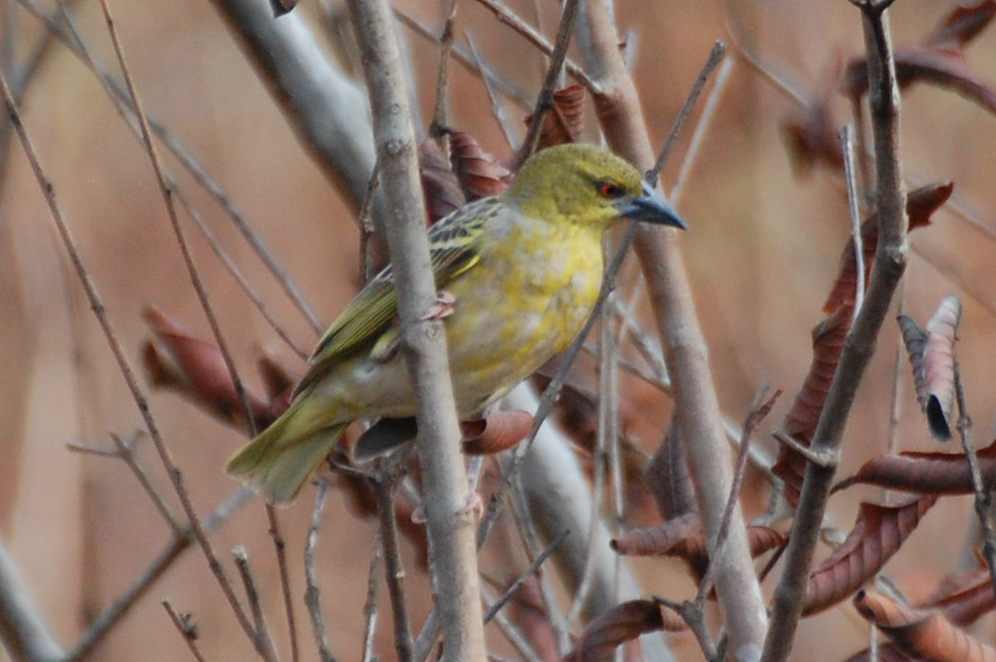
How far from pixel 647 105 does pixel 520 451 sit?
3.80 meters

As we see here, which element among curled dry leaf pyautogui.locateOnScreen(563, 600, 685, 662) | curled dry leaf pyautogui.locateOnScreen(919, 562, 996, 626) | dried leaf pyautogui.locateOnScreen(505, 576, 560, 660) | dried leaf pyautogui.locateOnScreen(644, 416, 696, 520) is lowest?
dried leaf pyautogui.locateOnScreen(505, 576, 560, 660)

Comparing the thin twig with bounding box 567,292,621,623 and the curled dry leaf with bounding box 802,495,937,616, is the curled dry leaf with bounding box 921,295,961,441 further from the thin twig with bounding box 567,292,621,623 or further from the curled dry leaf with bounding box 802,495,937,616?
the thin twig with bounding box 567,292,621,623

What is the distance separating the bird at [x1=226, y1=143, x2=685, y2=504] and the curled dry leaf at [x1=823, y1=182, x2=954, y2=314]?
1.58 feet

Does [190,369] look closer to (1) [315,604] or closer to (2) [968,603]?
(1) [315,604]

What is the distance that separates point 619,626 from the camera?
2455 mm

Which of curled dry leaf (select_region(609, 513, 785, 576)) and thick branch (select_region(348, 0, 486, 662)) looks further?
curled dry leaf (select_region(609, 513, 785, 576))

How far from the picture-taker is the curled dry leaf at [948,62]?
281 cm

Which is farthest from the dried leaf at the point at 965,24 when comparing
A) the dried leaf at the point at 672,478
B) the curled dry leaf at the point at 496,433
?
the curled dry leaf at the point at 496,433

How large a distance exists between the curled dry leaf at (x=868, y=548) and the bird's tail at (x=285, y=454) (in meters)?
1.36

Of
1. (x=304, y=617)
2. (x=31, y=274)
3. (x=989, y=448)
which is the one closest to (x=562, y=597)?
(x=304, y=617)

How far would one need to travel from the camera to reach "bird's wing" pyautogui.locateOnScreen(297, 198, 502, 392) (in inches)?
124

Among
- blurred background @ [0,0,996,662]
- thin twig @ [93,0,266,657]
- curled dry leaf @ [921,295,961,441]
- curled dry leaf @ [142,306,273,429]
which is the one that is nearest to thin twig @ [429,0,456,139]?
thin twig @ [93,0,266,657]

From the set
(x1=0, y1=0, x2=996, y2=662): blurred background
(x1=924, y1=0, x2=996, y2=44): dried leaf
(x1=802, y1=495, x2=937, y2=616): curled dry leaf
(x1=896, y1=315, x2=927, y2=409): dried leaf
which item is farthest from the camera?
(x1=0, y1=0, x2=996, y2=662): blurred background

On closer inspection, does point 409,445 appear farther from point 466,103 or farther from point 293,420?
point 466,103
